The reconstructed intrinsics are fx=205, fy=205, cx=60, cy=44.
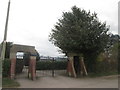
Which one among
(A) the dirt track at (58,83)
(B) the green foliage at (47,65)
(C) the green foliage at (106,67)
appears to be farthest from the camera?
(C) the green foliage at (106,67)

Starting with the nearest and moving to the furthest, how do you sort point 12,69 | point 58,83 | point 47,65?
1. point 58,83
2. point 12,69
3. point 47,65

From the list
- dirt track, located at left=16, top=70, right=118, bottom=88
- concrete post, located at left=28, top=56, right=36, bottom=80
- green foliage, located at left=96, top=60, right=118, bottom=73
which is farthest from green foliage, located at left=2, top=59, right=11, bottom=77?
green foliage, located at left=96, top=60, right=118, bottom=73

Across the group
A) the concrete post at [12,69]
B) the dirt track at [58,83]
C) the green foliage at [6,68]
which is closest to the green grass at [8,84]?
the dirt track at [58,83]

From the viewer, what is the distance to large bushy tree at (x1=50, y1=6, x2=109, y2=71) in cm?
1875

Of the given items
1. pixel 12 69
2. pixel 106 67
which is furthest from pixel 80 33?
pixel 12 69

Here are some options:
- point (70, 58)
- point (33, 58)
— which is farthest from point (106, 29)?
point (33, 58)

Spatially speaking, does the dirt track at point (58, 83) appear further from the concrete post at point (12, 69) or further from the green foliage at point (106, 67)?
the green foliage at point (106, 67)

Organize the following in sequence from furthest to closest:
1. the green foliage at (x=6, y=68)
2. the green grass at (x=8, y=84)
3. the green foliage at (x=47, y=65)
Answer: the green foliage at (x=47, y=65) → the green foliage at (x=6, y=68) → the green grass at (x=8, y=84)

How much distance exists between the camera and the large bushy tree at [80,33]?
738 inches

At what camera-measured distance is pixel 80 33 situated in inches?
729

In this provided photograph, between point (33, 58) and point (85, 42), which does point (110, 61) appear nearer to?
point (85, 42)

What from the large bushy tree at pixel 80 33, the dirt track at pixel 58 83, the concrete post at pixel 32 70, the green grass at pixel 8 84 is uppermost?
the large bushy tree at pixel 80 33

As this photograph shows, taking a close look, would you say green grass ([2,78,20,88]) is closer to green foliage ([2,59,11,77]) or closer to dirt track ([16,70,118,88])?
dirt track ([16,70,118,88])

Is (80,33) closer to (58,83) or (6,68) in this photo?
(58,83)
